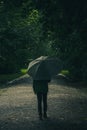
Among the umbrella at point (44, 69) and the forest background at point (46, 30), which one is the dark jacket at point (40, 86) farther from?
the forest background at point (46, 30)

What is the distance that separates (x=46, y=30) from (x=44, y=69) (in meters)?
3.77

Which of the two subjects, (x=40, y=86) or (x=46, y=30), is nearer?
(x=40, y=86)

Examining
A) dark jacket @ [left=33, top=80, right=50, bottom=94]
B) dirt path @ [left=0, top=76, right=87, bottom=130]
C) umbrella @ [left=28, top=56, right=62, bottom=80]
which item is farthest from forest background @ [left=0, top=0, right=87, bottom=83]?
dirt path @ [left=0, top=76, right=87, bottom=130]

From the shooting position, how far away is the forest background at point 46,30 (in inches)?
559

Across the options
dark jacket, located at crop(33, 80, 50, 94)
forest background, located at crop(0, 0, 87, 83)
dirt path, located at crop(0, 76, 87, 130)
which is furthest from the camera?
dark jacket, located at crop(33, 80, 50, 94)

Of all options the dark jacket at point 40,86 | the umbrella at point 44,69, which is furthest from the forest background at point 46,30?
the dark jacket at point 40,86

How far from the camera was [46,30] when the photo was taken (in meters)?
19.5

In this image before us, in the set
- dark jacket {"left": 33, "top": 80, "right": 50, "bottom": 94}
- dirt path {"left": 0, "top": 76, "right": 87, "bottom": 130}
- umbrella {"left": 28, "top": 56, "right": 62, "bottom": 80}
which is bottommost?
dirt path {"left": 0, "top": 76, "right": 87, "bottom": 130}

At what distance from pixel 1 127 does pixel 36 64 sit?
2.43 m

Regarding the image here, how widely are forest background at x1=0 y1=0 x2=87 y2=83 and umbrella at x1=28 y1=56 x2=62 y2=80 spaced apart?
1144 mm

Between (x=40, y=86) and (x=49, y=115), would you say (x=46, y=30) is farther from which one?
(x=40, y=86)

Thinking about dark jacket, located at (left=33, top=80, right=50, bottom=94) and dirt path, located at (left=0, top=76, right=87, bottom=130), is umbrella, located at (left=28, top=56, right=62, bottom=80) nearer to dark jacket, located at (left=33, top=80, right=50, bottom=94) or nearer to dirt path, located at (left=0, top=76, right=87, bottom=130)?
dark jacket, located at (left=33, top=80, right=50, bottom=94)

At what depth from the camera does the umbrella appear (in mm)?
15898

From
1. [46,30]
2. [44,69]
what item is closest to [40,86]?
[44,69]
